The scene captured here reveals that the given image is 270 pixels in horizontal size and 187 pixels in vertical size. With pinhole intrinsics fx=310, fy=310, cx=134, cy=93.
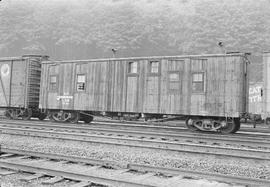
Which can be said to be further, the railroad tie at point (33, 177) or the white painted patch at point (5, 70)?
the white painted patch at point (5, 70)

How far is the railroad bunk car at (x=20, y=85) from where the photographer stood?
1812cm

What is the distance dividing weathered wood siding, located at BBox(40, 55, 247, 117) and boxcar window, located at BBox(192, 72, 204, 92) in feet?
0.42

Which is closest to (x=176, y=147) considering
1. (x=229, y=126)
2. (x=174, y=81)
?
(x=229, y=126)

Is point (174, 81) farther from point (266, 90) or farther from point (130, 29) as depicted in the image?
point (130, 29)

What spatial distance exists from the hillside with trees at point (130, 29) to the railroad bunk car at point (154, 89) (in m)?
34.3

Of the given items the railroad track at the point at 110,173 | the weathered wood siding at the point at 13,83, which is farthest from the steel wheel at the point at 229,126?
the weathered wood siding at the point at 13,83

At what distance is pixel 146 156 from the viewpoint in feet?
26.8

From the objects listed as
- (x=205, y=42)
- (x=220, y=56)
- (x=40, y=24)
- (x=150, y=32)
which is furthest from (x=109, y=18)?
(x=220, y=56)

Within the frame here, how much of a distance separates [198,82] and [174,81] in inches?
43.8

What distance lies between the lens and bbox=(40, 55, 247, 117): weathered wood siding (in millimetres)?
13391

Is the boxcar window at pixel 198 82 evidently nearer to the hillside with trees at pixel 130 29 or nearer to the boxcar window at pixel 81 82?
the boxcar window at pixel 81 82

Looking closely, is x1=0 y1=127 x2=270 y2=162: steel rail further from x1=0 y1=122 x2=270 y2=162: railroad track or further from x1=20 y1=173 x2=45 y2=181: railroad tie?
x1=20 y1=173 x2=45 y2=181: railroad tie

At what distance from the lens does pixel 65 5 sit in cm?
6844

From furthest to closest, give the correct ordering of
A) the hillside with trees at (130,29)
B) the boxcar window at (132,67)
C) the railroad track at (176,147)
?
the hillside with trees at (130,29)
the boxcar window at (132,67)
the railroad track at (176,147)
